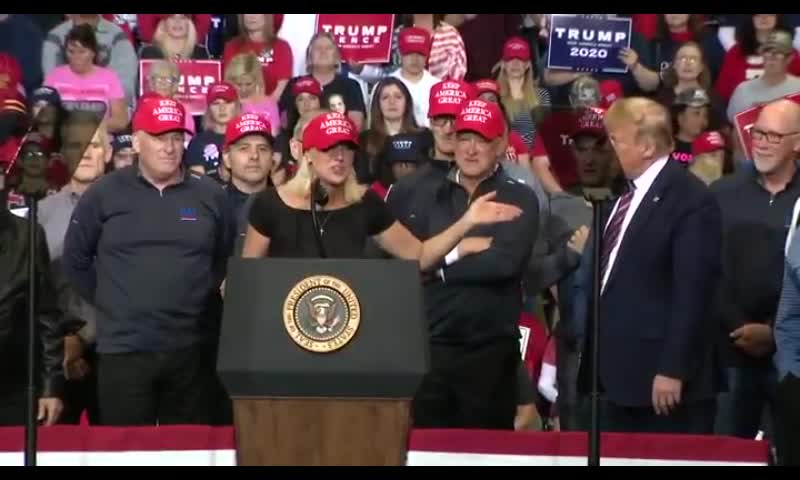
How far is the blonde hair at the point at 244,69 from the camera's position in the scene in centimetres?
1266

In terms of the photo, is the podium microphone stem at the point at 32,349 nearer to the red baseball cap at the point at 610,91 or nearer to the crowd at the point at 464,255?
the crowd at the point at 464,255

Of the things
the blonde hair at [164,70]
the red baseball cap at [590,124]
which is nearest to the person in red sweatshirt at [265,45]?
the blonde hair at [164,70]

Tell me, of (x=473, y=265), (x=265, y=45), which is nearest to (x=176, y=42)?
(x=265, y=45)

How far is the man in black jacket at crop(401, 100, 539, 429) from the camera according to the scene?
8562 millimetres

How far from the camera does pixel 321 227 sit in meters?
7.91

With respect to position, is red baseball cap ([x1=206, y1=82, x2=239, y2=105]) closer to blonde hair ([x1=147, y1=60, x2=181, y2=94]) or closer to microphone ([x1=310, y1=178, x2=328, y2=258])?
blonde hair ([x1=147, y1=60, x2=181, y2=94])

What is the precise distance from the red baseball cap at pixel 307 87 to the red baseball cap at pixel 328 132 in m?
4.24

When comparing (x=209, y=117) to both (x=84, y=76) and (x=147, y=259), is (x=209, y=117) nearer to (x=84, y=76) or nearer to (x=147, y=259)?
(x=84, y=76)

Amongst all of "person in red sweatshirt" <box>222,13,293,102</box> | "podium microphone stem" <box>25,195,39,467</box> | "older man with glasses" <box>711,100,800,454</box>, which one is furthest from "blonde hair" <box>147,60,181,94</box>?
"podium microphone stem" <box>25,195,39,467</box>

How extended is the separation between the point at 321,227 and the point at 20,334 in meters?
1.57
